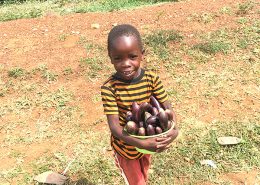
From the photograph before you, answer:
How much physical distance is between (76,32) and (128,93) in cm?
359

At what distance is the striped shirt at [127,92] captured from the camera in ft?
6.35

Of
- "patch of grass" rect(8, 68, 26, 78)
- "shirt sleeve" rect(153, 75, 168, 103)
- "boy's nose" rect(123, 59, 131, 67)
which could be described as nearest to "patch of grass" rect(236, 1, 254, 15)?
"patch of grass" rect(8, 68, 26, 78)

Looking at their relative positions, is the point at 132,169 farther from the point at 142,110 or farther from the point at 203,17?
the point at 203,17

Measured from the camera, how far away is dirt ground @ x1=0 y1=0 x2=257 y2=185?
4434 mm

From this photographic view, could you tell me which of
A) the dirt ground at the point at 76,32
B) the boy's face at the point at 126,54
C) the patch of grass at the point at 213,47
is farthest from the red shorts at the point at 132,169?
the patch of grass at the point at 213,47

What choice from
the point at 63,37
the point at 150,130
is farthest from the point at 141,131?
the point at 63,37

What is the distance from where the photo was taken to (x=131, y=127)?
176cm

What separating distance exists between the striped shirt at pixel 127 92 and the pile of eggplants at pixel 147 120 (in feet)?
0.34

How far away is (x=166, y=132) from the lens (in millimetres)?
1733

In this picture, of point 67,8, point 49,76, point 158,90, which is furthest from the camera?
point 67,8

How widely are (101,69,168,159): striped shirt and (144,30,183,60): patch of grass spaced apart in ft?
8.62

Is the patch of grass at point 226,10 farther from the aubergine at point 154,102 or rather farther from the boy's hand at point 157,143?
the boy's hand at point 157,143

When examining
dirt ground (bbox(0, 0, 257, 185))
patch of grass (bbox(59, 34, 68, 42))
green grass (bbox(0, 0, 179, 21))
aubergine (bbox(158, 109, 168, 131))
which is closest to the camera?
aubergine (bbox(158, 109, 168, 131))

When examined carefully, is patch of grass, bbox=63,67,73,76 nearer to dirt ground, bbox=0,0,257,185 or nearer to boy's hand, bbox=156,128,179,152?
dirt ground, bbox=0,0,257,185
